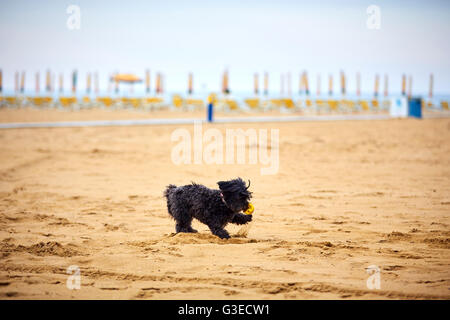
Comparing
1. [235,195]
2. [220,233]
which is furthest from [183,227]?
[235,195]

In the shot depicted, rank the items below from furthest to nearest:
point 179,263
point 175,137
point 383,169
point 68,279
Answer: point 175,137
point 383,169
point 179,263
point 68,279

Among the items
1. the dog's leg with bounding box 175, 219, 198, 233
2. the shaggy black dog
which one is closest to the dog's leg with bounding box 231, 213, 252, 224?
the shaggy black dog

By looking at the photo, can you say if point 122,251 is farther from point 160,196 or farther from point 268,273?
point 160,196

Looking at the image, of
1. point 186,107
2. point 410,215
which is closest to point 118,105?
point 186,107

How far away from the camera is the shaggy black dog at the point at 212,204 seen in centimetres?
484

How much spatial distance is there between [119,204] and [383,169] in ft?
19.2
